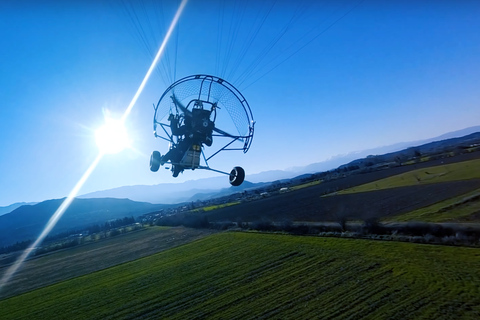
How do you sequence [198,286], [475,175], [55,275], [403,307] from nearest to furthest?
[403,307], [198,286], [55,275], [475,175]

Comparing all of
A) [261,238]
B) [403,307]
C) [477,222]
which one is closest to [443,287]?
[403,307]

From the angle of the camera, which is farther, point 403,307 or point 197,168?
point 403,307

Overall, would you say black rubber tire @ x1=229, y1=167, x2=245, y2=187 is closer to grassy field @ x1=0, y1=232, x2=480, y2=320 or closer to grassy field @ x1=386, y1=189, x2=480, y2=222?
grassy field @ x1=0, y1=232, x2=480, y2=320

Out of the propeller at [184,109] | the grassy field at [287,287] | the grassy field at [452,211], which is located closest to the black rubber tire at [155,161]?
the propeller at [184,109]

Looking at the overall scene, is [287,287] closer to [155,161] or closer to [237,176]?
[237,176]

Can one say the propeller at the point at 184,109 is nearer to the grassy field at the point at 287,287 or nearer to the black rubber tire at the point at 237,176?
the black rubber tire at the point at 237,176

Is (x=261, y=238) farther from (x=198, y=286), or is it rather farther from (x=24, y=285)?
(x=24, y=285)

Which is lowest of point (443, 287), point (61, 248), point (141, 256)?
point (443, 287)
